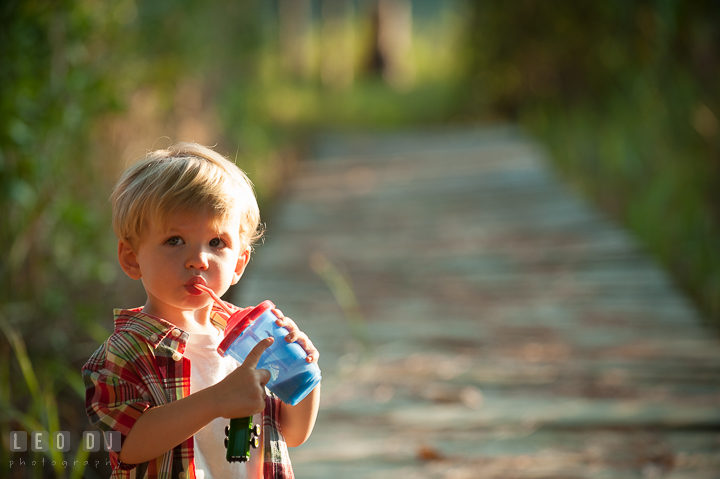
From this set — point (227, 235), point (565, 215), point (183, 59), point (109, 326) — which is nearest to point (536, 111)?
point (565, 215)

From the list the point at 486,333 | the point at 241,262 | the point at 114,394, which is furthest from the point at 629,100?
the point at 114,394

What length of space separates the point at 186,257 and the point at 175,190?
0.09 meters

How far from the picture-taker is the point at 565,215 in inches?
186

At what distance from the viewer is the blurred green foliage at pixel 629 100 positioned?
3807 mm

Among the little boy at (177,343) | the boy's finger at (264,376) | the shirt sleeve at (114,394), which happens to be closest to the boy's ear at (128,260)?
the little boy at (177,343)

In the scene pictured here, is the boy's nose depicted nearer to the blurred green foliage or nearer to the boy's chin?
the boy's chin

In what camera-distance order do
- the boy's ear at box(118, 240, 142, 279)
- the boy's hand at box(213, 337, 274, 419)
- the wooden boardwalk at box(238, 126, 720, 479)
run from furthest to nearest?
1. the wooden boardwalk at box(238, 126, 720, 479)
2. the boy's ear at box(118, 240, 142, 279)
3. the boy's hand at box(213, 337, 274, 419)

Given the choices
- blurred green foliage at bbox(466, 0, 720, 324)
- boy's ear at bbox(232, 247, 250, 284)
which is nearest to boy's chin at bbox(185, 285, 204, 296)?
boy's ear at bbox(232, 247, 250, 284)

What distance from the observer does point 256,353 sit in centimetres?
93

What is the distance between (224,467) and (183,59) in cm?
389

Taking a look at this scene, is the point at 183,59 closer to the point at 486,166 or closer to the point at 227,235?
the point at 486,166

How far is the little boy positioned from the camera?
93 centimetres

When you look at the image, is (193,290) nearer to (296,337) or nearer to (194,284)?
(194,284)

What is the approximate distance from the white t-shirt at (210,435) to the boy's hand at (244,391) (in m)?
0.11
